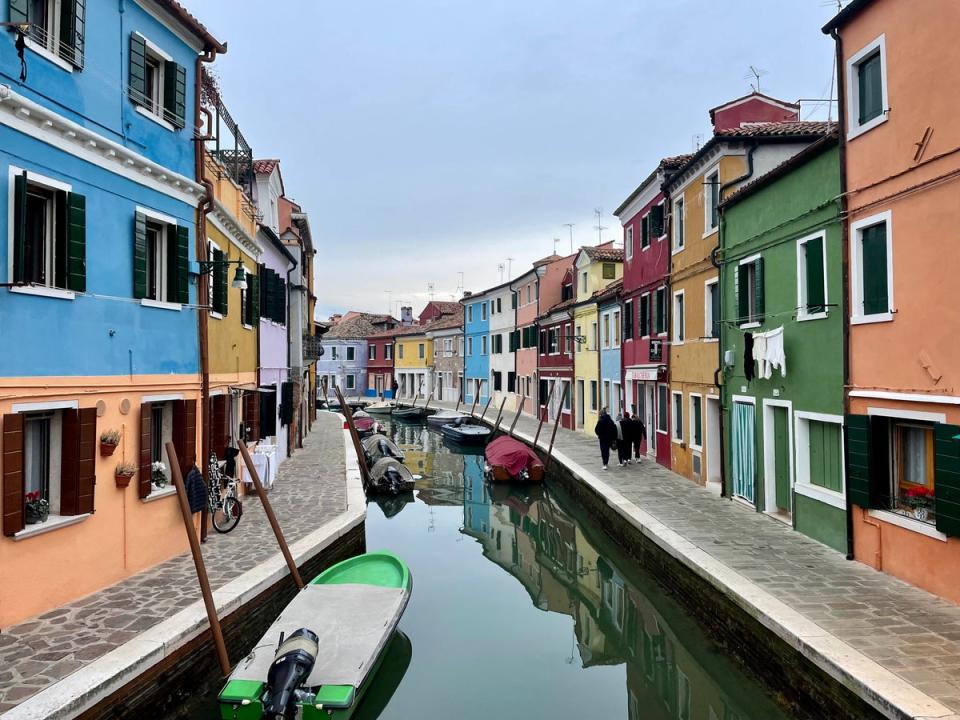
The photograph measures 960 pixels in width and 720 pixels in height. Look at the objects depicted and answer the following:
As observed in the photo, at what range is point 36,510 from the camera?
785 cm

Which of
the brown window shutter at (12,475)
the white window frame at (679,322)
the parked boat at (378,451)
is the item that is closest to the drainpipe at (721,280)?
the white window frame at (679,322)

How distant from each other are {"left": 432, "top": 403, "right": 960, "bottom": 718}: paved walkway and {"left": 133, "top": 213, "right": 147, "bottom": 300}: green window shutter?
8.99 m

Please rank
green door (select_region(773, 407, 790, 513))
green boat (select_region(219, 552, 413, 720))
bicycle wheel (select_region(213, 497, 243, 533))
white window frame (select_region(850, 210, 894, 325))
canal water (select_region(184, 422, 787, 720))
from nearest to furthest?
green boat (select_region(219, 552, 413, 720)), canal water (select_region(184, 422, 787, 720)), white window frame (select_region(850, 210, 894, 325)), bicycle wheel (select_region(213, 497, 243, 533)), green door (select_region(773, 407, 790, 513))

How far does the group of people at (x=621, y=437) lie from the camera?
2002 centimetres

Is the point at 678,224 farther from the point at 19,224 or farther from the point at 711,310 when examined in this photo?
the point at 19,224

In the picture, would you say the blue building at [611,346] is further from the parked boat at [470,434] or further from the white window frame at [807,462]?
the white window frame at [807,462]

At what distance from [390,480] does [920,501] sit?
15.5 m

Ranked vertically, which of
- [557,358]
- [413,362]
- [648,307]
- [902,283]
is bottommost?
[557,358]

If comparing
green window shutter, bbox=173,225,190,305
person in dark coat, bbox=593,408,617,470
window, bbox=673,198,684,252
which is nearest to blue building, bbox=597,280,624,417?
person in dark coat, bbox=593,408,617,470

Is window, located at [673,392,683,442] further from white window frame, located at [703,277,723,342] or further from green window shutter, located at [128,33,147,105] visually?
green window shutter, located at [128,33,147,105]

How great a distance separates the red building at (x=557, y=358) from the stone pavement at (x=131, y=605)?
18483mm

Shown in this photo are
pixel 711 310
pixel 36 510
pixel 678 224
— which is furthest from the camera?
pixel 678 224

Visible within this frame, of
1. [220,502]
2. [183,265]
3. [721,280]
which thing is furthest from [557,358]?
[183,265]

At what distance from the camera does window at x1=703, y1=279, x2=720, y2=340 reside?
15.7 meters
